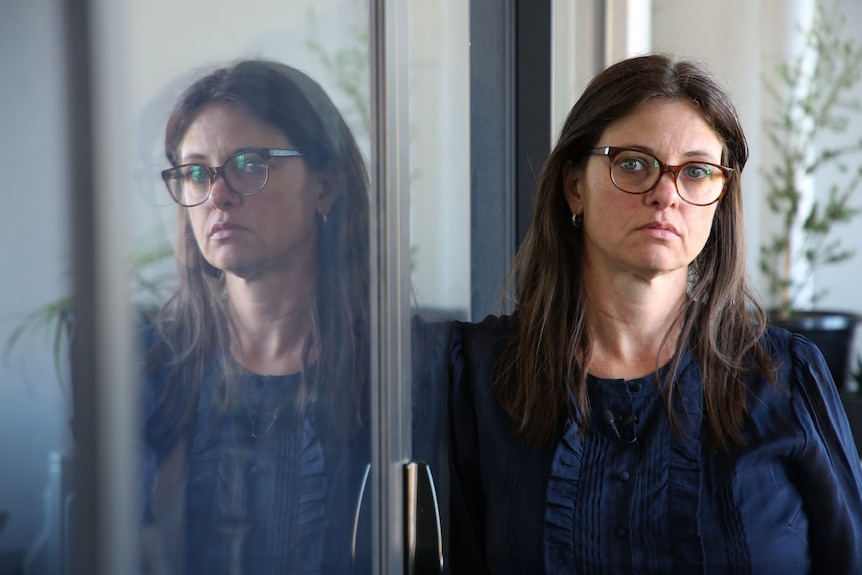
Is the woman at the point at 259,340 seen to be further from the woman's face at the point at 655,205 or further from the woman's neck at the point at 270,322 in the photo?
the woman's face at the point at 655,205

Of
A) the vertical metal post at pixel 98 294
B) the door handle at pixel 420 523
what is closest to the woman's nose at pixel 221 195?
the vertical metal post at pixel 98 294

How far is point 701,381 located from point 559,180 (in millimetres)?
437

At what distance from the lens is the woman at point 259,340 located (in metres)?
0.80

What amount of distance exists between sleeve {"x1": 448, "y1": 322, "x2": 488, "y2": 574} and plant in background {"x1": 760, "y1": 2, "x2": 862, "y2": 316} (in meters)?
2.40

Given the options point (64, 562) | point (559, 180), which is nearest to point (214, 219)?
point (64, 562)

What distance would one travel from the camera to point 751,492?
1.46m

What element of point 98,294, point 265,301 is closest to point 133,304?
point 98,294

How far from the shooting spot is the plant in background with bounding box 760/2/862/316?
3516mm

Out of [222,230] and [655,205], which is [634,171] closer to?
[655,205]

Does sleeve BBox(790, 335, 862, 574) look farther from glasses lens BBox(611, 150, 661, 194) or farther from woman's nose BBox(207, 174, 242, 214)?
woman's nose BBox(207, 174, 242, 214)

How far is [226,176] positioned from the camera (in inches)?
34.7

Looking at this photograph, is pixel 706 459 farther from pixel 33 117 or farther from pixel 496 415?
pixel 33 117

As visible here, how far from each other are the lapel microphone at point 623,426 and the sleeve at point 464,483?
0.77ft

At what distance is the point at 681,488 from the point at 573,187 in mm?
561
